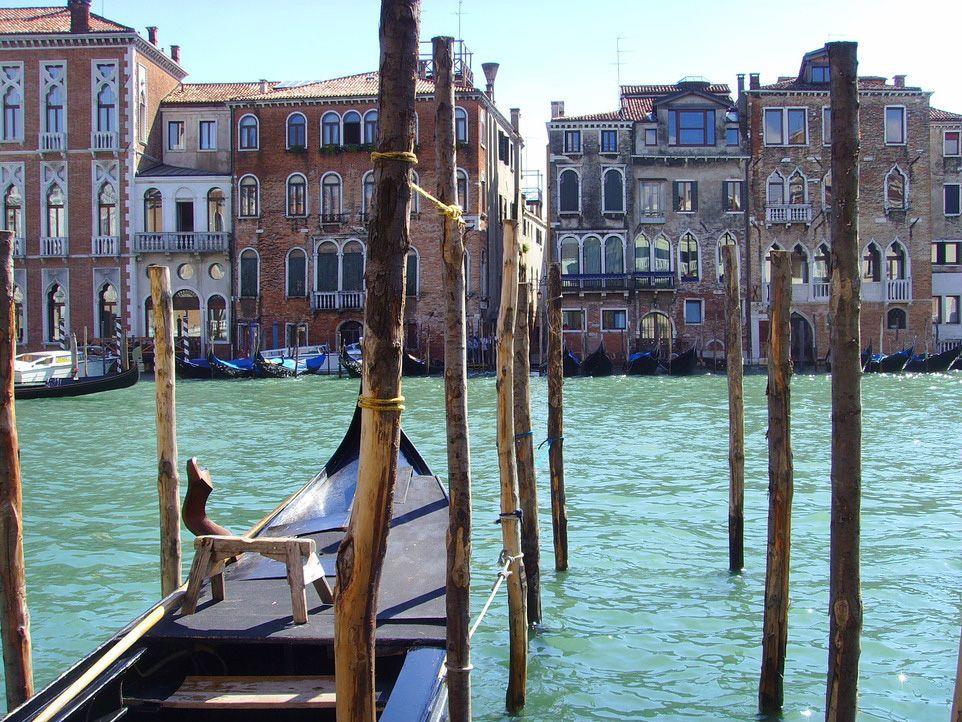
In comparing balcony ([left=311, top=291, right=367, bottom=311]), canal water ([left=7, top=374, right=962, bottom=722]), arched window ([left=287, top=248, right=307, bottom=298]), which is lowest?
canal water ([left=7, top=374, right=962, bottom=722])

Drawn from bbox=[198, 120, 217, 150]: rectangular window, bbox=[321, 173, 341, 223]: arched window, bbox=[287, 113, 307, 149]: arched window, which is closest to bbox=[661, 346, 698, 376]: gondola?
bbox=[321, 173, 341, 223]: arched window

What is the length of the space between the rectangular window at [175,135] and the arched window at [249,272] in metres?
2.66

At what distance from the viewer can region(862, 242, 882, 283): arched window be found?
69.0 feet

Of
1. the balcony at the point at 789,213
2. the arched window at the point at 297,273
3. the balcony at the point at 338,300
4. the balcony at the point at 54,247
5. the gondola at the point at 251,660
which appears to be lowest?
the gondola at the point at 251,660

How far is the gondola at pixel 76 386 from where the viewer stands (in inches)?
568

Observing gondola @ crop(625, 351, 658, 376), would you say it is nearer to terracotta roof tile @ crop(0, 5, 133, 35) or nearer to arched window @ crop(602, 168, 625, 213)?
arched window @ crop(602, 168, 625, 213)

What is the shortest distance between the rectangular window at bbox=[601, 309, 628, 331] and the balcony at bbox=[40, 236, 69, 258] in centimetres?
1048

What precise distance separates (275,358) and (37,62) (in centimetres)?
720

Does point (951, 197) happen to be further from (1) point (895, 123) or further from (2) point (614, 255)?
(2) point (614, 255)

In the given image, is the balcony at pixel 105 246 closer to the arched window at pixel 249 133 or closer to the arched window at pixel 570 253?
the arched window at pixel 249 133

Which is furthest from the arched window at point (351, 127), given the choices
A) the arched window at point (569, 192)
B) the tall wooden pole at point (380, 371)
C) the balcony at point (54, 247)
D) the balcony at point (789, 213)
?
the tall wooden pole at point (380, 371)

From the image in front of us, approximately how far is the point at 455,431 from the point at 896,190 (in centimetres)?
2058

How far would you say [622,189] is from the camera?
69.5ft

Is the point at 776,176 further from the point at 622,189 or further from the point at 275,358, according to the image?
the point at 275,358
